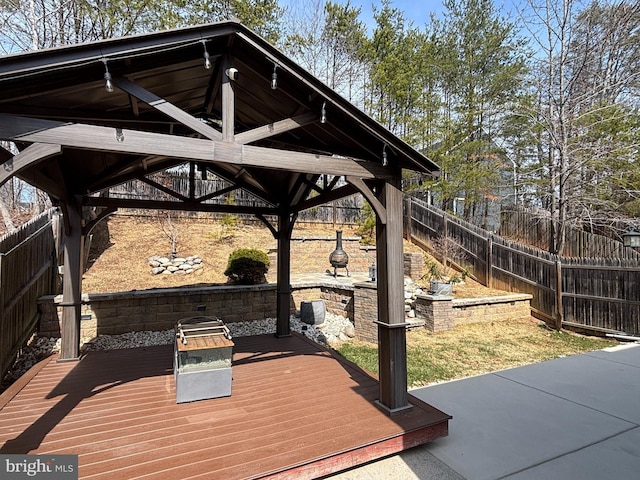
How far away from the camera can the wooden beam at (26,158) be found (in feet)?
7.48

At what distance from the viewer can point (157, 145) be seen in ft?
8.64

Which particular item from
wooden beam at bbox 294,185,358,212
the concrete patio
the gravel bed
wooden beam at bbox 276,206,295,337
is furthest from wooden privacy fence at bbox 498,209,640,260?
wooden beam at bbox 294,185,358,212

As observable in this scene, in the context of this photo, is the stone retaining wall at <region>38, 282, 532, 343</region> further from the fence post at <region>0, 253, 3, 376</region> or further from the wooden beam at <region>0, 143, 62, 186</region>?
the wooden beam at <region>0, 143, 62, 186</region>

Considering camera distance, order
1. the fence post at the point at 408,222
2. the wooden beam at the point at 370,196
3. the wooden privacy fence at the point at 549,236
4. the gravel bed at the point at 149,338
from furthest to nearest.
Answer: the fence post at the point at 408,222, the wooden privacy fence at the point at 549,236, the gravel bed at the point at 149,338, the wooden beam at the point at 370,196

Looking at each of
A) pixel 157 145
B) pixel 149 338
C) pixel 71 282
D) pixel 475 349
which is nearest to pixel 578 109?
pixel 475 349

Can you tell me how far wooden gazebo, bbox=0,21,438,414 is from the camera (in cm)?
248

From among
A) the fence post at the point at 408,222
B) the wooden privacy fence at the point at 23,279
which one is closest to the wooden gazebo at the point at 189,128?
the wooden privacy fence at the point at 23,279

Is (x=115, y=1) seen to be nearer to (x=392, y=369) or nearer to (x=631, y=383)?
(x=392, y=369)

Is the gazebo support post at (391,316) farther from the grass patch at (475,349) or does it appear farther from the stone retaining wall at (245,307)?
the stone retaining wall at (245,307)

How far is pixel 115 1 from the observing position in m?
10.6

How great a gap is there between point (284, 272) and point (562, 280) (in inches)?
269

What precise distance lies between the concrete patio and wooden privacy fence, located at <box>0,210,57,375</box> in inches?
181

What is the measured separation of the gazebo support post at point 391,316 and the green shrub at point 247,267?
516 centimetres

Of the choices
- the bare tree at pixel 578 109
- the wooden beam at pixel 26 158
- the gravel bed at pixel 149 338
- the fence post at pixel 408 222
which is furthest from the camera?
the fence post at pixel 408 222
